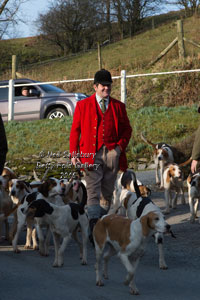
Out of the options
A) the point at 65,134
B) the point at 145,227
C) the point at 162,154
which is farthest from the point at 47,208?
the point at 65,134

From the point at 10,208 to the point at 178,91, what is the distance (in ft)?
42.4

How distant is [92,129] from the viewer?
7250mm

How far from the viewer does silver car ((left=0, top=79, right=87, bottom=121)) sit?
56.3 ft

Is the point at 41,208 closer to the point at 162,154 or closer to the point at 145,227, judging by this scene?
the point at 145,227

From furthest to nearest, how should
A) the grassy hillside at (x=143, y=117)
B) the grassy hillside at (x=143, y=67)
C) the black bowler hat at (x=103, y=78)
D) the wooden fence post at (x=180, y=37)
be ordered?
the wooden fence post at (x=180, y=37), the grassy hillside at (x=143, y=67), the grassy hillside at (x=143, y=117), the black bowler hat at (x=103, y=78)

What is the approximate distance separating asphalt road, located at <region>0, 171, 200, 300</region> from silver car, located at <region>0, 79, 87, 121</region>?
9610 millimetres

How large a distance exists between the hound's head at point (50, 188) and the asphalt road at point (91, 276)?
78 centimetres

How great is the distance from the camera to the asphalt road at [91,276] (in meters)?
5.33

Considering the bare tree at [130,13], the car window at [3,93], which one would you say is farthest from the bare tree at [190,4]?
the car window at [3,93]

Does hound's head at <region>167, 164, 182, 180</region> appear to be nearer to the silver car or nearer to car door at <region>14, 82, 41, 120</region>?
the silver car

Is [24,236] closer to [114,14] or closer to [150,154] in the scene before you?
[150,154]

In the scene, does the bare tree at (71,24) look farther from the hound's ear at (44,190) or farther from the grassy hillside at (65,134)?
the hound's ear at (44,190)

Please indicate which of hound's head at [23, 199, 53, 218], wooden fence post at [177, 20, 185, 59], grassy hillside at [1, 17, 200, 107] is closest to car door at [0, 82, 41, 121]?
grassy hillside at [1, 17, 200, 107]

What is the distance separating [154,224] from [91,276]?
112 cm
